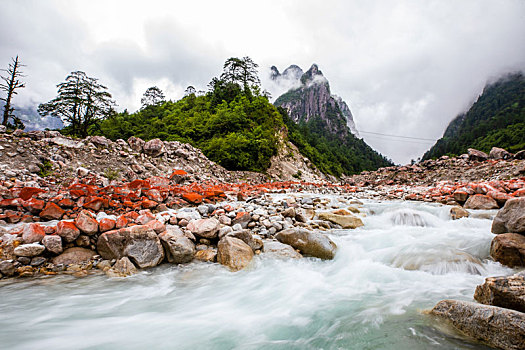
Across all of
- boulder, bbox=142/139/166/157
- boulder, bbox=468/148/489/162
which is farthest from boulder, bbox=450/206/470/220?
boulder, bbox=468/148/489/162

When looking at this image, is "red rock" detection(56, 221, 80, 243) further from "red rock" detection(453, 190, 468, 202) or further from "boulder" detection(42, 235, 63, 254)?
"red rock" detection(453, 190, 468, 202)

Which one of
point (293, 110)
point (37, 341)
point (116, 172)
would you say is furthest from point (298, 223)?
point (293, 110)

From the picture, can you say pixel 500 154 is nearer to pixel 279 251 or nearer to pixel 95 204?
pixel 279 251

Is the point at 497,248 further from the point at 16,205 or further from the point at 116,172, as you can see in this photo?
the point at 116,172

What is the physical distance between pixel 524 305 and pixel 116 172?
12.5 meters

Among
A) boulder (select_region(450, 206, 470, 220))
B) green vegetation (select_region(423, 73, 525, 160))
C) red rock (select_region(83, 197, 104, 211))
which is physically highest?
green vegetation (select_region(423, 73, 525, 160))

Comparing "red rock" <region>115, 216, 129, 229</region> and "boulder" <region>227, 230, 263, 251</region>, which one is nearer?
"red rock" <region>115, 216, 129, 229</region>

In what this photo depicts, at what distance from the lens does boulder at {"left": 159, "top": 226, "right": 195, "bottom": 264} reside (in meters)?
4.20

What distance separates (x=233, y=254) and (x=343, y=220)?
13.4 feet

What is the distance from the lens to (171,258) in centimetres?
427

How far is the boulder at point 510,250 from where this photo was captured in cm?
366

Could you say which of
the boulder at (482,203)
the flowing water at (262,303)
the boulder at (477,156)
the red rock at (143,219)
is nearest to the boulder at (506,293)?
the flowing water at (262,303)

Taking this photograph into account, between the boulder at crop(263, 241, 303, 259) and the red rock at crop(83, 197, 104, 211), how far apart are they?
15.0 ft

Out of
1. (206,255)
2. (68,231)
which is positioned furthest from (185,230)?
(68,231)
